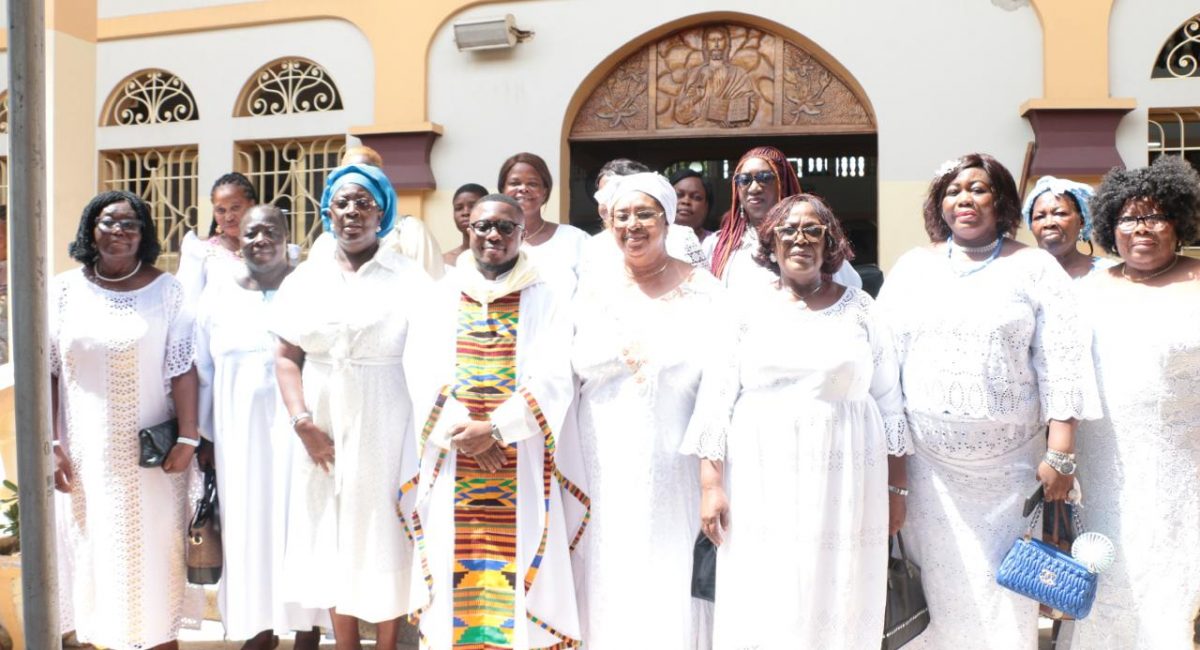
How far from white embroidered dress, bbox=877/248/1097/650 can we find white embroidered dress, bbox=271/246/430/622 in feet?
6.11

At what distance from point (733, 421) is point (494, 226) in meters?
1.10

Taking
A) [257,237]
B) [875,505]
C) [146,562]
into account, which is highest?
[257,237]

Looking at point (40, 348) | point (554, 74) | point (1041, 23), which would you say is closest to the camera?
point (40, 348)

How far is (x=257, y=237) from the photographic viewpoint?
14.3 ft

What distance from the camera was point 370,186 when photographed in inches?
159

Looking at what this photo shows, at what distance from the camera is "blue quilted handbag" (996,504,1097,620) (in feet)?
10.9

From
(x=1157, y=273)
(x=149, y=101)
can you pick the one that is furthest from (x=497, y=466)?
(x=149, y=101)

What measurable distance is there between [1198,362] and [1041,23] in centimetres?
417

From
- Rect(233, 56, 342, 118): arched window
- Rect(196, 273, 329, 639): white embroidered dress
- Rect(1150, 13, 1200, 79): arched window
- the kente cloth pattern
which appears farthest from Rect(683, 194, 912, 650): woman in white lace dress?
Rect(233, 56, 342, 118): arched window

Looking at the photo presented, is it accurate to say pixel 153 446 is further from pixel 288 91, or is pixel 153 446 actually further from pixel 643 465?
pixel 288 91

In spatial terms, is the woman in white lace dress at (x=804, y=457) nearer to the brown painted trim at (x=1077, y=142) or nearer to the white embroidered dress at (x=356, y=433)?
the white embroidered dress at (x=356, y=433)

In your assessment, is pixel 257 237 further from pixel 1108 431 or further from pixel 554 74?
pixel 554 74

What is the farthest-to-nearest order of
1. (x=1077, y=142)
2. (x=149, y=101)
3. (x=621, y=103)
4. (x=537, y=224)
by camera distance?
(x=149, y=101)
(x=621, y=103)
(x=1077, y=142)
(x=537, y=224)

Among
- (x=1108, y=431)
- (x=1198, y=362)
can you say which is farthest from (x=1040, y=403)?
(x=1198, y=362)
